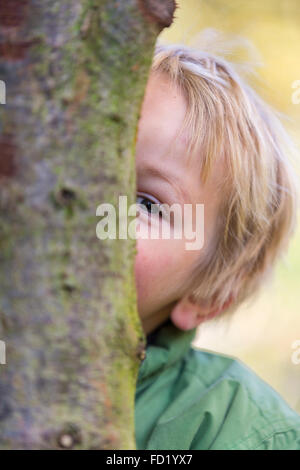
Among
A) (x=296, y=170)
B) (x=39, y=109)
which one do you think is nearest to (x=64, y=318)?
(x=39, y=109)

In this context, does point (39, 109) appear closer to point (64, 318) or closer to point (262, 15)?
point (64, 318)

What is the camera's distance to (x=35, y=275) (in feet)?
1.38

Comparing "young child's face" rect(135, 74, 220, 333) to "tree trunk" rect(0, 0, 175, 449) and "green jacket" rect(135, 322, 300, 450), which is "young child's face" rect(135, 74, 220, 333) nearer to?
"green jacket" rect(135, 322, 300, 450)

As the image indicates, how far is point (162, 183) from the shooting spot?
110cm

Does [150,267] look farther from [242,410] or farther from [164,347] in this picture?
[242,410]

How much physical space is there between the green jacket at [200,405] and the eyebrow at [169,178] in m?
0.40

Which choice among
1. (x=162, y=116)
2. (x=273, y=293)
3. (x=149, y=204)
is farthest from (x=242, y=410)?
(x=273, y=293)

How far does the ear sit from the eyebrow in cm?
32

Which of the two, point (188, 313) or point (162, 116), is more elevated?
point (162, 116)

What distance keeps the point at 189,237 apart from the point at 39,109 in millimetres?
812

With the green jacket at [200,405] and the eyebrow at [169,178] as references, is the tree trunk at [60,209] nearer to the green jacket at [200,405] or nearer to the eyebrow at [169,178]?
the eyebrow at [169,178]

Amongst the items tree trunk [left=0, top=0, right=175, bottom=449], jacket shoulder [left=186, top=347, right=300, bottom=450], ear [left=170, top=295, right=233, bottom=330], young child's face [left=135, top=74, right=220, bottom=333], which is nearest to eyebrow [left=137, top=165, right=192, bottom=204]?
young child's face [left=135, top=74, right=220, bottom=333]

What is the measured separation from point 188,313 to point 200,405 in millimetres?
228

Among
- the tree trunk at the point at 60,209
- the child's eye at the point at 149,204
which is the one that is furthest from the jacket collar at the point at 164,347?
the tree trunk at the point at 60,209
